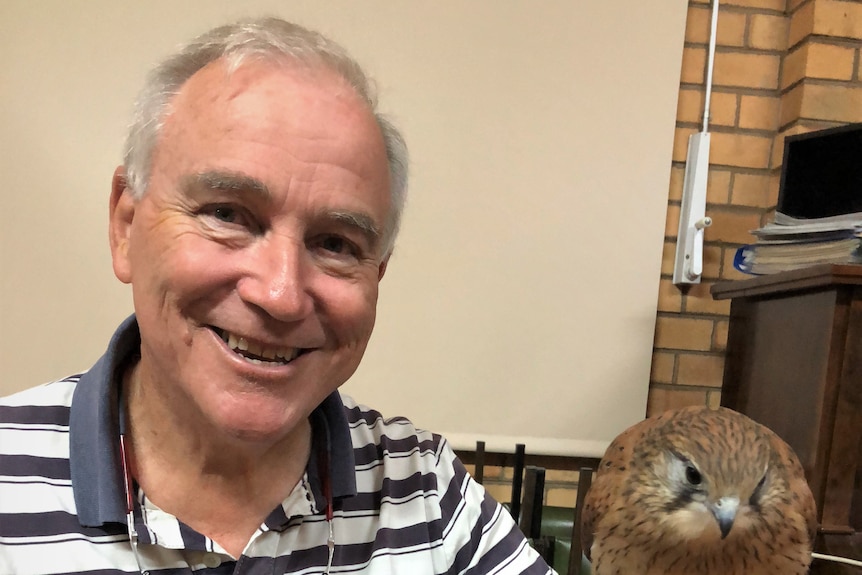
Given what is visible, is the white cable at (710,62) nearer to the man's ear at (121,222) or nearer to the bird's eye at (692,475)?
the bird's eye at (692,475)

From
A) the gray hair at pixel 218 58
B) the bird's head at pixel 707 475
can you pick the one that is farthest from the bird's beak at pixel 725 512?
the gray hair at pixel 218 58

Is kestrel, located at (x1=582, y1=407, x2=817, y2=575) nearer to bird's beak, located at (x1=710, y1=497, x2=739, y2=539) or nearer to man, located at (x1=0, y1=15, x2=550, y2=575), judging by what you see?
bird's beak, located at (x1=710, y1=497, x2=739, y2=539)

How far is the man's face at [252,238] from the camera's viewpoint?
2.38 ft

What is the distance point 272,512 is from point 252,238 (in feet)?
1.18

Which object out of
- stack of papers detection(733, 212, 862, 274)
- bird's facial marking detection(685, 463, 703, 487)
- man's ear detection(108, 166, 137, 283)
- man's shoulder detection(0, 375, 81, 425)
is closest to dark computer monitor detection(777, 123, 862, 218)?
stack of papers detection(733, 212, 862, 274)

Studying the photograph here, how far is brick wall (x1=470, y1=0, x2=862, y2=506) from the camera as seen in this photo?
1.96m

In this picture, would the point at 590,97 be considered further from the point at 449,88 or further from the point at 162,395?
the point at 162,395

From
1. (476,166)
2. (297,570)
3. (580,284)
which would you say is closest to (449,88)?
(476,166)

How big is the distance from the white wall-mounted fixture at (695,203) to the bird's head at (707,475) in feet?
3.04

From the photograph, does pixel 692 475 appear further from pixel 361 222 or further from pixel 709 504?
pixel 361 222

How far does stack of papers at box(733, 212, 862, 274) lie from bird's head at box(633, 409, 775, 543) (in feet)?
1.98

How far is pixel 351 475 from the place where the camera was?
91 cm

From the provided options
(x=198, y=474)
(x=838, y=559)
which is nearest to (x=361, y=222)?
(x=198, y=474)

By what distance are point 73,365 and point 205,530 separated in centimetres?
122
